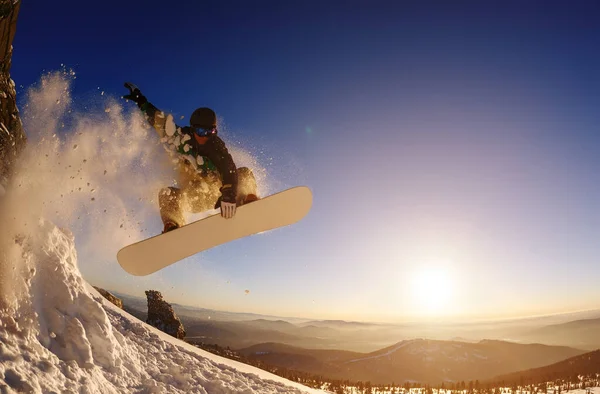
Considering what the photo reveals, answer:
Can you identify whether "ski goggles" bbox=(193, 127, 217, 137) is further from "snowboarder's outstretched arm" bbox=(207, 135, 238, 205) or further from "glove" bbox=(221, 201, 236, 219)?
"glove" bbox=(221, 201, 236, 219)

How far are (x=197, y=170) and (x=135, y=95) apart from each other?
6.69 ft

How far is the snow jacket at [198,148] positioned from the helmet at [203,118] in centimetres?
24

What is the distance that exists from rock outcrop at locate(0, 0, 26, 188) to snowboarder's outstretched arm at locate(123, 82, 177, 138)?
78.0 inches

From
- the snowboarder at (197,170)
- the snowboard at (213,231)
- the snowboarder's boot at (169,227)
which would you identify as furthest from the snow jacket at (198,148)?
the snowboarder's boot at (169,227)

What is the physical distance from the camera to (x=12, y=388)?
5.00 m

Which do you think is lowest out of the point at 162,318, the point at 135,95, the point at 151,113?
the point at 162,318

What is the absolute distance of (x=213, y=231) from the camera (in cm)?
969

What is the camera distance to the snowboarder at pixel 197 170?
827 centimetres

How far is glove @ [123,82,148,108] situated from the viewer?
324 inches

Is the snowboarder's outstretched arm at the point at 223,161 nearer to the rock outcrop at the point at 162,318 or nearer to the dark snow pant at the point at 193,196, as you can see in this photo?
the dark snow pant at the point at 193,196

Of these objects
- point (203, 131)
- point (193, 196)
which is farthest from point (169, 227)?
point (203, 131)

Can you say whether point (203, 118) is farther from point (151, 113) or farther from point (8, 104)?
point (8, 104)

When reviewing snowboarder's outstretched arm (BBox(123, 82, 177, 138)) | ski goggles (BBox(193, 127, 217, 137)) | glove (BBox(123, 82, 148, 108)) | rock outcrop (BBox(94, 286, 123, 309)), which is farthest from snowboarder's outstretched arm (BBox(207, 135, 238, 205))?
rock outcrop (BBox(94, 286, 123, 309))

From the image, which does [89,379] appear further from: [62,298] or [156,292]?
[156,292]
